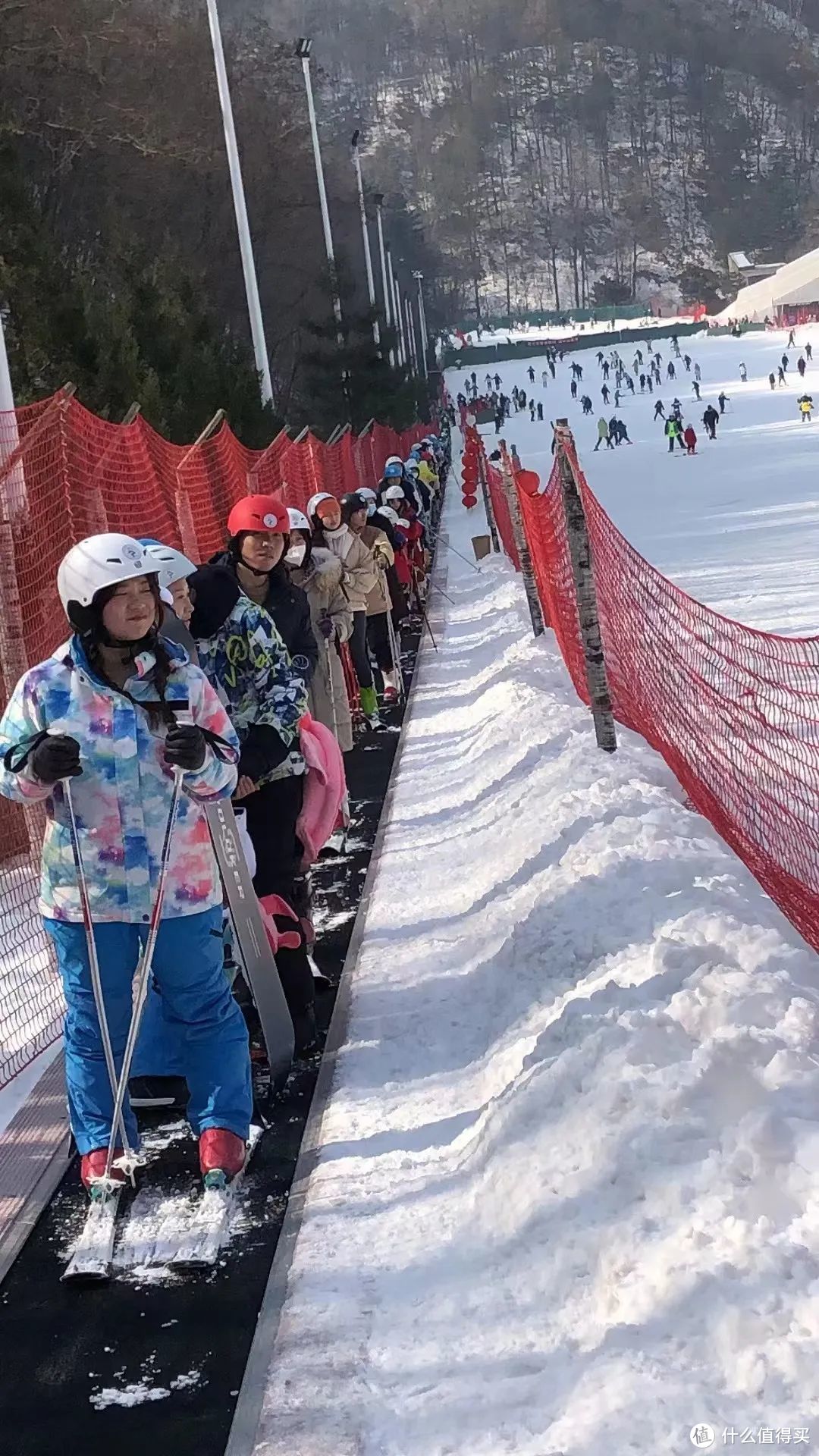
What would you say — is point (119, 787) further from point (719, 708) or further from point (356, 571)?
point (356, 571)

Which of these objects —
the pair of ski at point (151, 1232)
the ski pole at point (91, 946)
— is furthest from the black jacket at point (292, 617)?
the pair of ski at point (151, 1232)

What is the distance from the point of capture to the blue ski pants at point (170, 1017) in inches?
175

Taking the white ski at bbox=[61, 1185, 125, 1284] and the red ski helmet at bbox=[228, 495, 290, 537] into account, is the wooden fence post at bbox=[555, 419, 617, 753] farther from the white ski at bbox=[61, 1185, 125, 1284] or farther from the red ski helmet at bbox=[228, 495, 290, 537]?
the white ski at bbox=[61, 1185, 125, 1284]

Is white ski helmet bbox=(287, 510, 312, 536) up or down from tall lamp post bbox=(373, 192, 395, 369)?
down

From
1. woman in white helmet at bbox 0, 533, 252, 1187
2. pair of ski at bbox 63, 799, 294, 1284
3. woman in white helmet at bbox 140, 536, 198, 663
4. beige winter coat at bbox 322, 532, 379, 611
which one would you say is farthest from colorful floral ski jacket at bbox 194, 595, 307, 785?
beige winter coat at bbox 322, 532, 379, 611

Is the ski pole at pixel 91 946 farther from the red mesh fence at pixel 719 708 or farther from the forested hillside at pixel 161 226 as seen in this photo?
the forested hillside at pixel 161 226

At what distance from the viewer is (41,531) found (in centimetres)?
789

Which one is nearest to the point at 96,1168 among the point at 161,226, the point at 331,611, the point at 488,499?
the point at 331,611

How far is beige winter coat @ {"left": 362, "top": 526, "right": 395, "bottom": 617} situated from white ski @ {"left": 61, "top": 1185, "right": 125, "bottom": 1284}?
29.0 ft

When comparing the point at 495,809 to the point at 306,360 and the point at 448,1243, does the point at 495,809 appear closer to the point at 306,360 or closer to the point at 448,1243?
the point at 448,1243

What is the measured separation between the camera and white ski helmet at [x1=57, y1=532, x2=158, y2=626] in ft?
13.6

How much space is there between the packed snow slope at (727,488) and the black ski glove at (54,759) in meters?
10.0

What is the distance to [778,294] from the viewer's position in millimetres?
134500

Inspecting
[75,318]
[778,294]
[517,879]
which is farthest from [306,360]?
[778,294]
